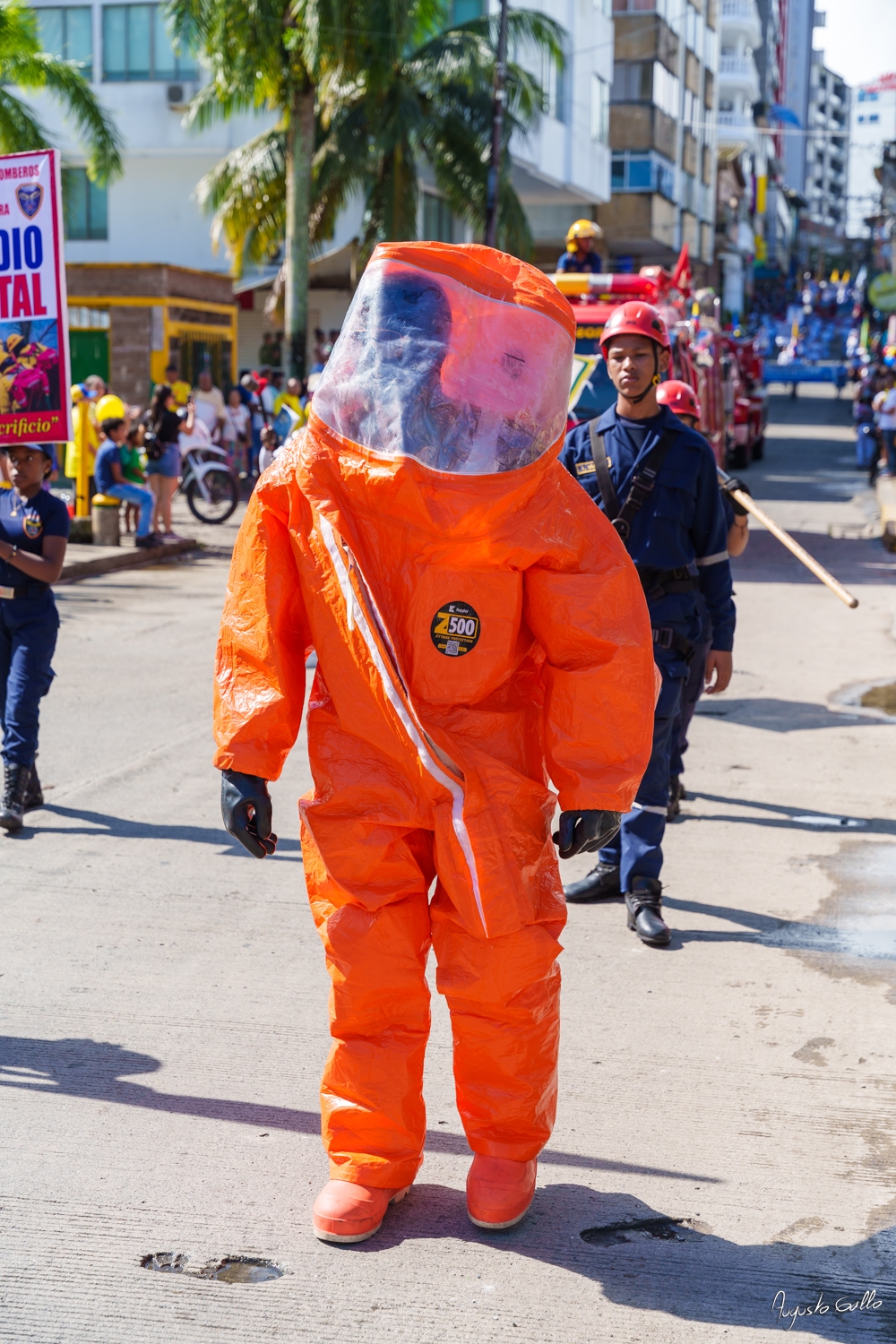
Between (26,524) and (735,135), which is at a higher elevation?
(735,135)

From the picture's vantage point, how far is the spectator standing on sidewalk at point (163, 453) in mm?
15195

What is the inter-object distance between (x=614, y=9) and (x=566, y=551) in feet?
147

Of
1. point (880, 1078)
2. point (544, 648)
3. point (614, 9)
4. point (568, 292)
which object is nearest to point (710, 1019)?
point (880, 1078)

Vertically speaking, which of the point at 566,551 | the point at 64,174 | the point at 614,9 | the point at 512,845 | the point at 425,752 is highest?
the point at 614,9

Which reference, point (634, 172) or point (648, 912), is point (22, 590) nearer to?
point (648, 912)

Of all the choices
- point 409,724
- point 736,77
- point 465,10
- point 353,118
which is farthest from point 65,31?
point 736,77

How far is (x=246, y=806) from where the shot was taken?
3098 mm

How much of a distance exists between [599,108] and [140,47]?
38.6 ft

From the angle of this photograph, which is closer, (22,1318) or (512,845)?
(22,1318)

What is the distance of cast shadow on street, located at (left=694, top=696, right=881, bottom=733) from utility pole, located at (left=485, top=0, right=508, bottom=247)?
Result: 13.5 meters

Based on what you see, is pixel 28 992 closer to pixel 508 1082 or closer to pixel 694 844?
pixel 508 1082

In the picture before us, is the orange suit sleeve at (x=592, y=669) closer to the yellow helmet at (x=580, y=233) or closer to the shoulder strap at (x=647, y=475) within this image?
the shoulder strap at (x=647, y=475)

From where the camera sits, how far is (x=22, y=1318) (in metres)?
2.77

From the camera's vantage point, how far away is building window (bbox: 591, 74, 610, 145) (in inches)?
1417
